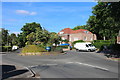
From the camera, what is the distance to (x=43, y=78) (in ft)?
32.2

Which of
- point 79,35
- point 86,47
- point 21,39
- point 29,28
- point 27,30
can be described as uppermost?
point 29,28

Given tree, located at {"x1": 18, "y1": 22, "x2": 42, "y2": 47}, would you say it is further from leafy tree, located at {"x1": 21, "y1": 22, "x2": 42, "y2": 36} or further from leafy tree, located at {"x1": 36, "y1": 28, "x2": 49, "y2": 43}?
leafy tree, located at {"x1": 36, "y1": 28, "x2": 49, "y2": 43}

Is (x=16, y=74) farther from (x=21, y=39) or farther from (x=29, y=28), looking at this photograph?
(x=21, y=39)

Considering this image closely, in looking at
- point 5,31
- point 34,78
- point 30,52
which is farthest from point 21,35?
point 34,78

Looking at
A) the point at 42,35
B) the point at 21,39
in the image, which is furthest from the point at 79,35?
the point at 21,39

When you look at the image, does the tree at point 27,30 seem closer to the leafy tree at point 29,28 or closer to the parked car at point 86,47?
the leafy tree at point 29,28

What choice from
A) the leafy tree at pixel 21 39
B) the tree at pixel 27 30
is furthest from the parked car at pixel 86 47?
the leafy tree at pixel 21 39

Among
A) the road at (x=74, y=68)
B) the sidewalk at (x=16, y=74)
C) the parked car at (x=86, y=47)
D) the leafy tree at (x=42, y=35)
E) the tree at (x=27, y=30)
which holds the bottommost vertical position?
the road at (x=74, y=68)

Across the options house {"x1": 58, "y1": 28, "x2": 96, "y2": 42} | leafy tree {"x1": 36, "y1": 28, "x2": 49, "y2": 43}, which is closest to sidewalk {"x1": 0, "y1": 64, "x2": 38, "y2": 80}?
leafy tree {"x1": 36, "y1": 28, "x2": 49, "y2": 43}

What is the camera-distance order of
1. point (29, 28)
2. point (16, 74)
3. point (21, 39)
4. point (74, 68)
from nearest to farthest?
point (16, 74), point (74, 68), point (29, 28), point (21, 39)

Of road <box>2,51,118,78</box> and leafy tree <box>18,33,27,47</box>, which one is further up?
leafy tree <box>18,33,27,47</box>

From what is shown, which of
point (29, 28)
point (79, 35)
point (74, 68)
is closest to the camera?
point (74, 68)

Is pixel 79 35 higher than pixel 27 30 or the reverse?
the reverse

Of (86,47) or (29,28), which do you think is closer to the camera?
(86,47)
